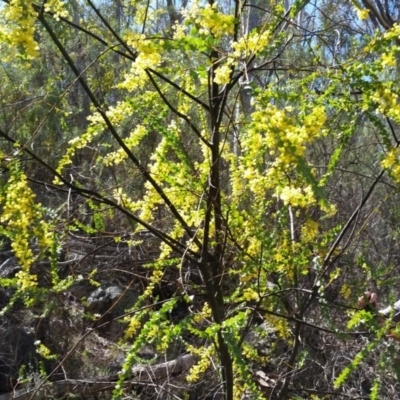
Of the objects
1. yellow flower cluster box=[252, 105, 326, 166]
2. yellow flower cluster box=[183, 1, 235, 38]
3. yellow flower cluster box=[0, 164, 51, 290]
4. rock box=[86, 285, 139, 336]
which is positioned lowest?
rock box=[86, 285, 139, 336]

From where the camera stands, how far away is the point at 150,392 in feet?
16.5

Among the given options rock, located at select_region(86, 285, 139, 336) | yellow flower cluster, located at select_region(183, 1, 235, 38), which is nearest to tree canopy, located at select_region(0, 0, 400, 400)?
yellow flower cluster, located at select_region(183, 1, 235, 38)

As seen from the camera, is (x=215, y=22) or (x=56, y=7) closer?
(x=215, y=22)

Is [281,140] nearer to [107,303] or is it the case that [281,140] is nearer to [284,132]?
[284,132]

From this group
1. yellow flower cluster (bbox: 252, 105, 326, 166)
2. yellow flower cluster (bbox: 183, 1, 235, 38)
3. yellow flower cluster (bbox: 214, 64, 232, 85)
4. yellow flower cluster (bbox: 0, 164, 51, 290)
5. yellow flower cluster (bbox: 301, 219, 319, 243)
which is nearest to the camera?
yellow flower cluster (bbox: 252, 105, 326, 166)

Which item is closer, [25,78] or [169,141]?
[169,141]

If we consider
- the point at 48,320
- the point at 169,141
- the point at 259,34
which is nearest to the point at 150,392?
the point at 48,320

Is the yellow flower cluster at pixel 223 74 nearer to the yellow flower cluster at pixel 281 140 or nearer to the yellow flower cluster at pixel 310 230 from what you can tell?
the yellow flower cluster at pixel 281 140

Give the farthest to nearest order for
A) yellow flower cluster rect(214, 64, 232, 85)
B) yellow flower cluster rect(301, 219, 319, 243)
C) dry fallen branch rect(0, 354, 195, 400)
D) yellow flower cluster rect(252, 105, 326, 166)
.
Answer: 1. dry fallen branch rect(0, 354, 195, 400)
2. yellow flower cluster rect(301, 219, 319, 243)
3. yellow flower cluster rect(214, 64, 232, 85)
4. yellow flower cluster rect(252, 105, 326, 166)

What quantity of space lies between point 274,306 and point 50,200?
394 cm

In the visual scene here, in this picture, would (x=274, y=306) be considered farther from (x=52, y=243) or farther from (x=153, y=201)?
(x=52, y=243)

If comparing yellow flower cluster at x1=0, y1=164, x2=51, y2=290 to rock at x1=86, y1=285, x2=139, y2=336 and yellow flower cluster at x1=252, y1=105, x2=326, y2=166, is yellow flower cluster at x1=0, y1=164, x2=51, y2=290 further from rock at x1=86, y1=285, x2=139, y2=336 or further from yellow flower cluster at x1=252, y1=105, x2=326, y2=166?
rock at x1=86, y1=285, x2=139, y2=336

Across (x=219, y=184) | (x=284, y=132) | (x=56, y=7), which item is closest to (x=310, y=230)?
(x=219, y=184)

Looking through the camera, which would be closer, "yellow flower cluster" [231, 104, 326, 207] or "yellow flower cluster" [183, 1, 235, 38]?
"yellow flower cluster" [231, 104, 326, 207]
